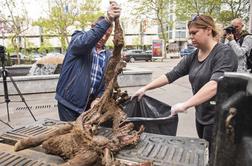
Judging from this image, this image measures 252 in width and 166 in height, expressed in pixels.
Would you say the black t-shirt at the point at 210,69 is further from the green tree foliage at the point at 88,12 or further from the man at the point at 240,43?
the green tree foliage at the point at 88,12

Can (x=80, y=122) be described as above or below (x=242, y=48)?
below

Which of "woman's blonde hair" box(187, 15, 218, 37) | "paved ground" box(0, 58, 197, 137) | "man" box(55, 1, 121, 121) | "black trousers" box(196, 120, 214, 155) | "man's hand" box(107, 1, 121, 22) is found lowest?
"paved ground" box(0, 58, 197, 137)

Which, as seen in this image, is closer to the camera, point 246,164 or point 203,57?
point 246,164

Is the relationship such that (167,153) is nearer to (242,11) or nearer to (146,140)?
(146,140)

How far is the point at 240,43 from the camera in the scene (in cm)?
491

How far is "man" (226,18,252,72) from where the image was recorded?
15.2 ft

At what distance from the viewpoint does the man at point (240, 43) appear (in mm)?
4641

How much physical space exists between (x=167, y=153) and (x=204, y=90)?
64cm

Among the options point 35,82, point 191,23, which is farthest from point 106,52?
point 35,82

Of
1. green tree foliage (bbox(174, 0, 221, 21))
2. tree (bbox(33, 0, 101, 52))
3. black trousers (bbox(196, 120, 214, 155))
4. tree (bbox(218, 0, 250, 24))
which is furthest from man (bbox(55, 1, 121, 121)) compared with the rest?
tree (bbox(33, 0, 101, 52))

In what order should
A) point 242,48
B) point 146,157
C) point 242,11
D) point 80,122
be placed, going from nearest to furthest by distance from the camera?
point 146,157 < point 80,122 < point 242,48 < point 242,11

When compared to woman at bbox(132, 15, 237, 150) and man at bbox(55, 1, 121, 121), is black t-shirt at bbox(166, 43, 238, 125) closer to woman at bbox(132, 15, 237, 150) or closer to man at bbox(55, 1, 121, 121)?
woman at bbox(132, 15, 237, 150)

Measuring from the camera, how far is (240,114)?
105 centimetres

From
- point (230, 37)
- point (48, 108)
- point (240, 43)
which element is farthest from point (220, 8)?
point (230, 37)
